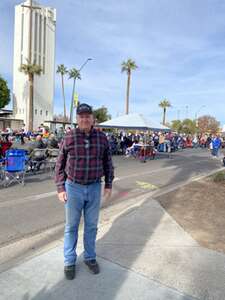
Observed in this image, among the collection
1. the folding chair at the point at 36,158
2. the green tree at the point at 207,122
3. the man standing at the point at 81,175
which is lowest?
the folding chair at the point at 36,158

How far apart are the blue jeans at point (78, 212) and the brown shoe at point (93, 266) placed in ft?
0.15

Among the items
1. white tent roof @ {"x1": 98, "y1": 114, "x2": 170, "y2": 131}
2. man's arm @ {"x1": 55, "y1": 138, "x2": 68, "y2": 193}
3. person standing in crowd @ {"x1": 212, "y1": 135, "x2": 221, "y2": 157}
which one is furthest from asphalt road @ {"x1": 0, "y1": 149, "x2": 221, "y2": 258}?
person standing in crowd @ {"x1": 212, "y1": 135, "x2": 221, "y2": 157}

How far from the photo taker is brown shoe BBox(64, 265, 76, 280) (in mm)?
3474

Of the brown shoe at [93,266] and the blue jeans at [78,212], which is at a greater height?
the blue jeans at [78,212]

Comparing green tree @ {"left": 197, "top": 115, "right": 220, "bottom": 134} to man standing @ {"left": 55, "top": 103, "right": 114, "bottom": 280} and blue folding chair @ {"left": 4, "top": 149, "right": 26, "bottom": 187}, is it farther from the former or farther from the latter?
man standing @ {"left": 55, "top": 103, "right": 114, "bottom": 280}

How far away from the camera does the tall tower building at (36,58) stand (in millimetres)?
52406

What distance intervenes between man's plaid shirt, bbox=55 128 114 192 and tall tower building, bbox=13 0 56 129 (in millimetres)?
49825

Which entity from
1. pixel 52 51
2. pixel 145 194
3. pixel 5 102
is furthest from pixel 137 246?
pixel 52 51

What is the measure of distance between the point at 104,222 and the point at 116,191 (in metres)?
3.10

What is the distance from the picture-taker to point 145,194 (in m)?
8.41

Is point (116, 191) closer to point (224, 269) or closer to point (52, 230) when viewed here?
point (52, 230)

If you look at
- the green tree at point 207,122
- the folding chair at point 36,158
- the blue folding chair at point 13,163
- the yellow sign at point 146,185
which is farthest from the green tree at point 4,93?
the green tree at point 207,122

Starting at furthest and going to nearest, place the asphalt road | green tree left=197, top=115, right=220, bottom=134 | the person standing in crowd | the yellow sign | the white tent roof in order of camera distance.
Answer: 1. green tree left=197, top=115, right=220, bottom=134
2. the person standing in crowd
3. the white tent roof
4. the yellow sign
5. the asphalt road

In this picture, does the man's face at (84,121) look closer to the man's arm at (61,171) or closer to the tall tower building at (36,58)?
the man's arm at (61,171)
